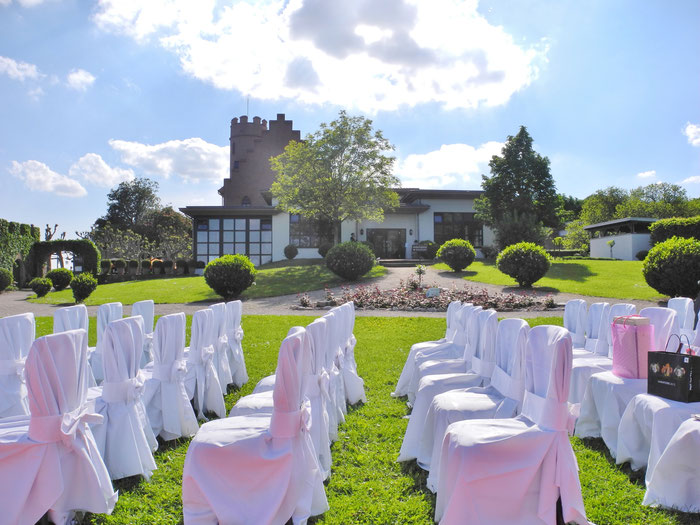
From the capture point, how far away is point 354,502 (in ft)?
10.0

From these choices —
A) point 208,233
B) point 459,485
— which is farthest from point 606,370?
point 208,233

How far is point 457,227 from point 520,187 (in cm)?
538

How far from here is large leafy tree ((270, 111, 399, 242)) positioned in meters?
23.8

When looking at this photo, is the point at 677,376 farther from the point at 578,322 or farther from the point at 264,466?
the point at 578,322

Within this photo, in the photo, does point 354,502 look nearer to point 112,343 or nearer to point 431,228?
point 112,343

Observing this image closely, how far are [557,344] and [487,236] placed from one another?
31.0 m

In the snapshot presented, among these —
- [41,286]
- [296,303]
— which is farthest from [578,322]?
[41,286]

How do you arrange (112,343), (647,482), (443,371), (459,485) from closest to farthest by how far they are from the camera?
1. (459,485)
2. (647,482)
3. (112,343)
4. (443,371)

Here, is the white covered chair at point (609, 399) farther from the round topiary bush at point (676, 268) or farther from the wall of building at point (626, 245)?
the wall of building at point (626, 245)

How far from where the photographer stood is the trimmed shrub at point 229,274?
1559 centimetres

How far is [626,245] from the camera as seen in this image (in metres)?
27.4

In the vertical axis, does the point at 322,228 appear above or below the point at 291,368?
above

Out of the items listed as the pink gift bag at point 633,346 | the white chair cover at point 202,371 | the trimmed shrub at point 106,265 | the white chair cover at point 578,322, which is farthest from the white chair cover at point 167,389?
the trimmed shrub at point 106,265

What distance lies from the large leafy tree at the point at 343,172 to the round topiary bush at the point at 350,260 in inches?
205
